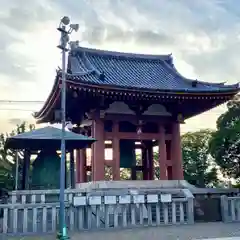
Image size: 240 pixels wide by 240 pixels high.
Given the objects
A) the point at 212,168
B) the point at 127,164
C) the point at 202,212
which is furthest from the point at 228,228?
the point at 212,168

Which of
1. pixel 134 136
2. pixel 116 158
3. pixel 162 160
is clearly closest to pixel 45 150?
pixel 116 158

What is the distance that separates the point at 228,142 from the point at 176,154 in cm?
704

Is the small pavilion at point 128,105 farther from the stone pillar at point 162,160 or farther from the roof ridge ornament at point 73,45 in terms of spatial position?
the roof ridge ornament at point 73,45

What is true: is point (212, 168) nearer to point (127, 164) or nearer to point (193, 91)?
point (127, 164)

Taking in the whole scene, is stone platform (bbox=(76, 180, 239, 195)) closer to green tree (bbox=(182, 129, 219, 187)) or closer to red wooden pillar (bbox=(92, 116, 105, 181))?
red wooden pillar (bbox=(92, 116, 105, 181))

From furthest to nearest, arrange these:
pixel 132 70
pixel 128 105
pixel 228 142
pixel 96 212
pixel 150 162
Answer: pixel 228 142
pixel 150 162
pixel 132 70
pixel 128 105
pixel 96 212

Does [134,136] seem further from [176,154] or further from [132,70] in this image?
[132,70]

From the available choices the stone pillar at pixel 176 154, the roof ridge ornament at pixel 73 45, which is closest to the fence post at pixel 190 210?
the stone pillar at pixel 176 154

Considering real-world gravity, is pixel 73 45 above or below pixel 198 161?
above

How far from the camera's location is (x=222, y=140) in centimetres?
2250

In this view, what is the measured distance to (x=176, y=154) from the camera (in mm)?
16766

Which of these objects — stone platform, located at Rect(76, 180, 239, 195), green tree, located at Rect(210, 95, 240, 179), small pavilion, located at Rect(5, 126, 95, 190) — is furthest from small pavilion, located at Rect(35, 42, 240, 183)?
green tree, located at Rect(210, 95, 240, 179)

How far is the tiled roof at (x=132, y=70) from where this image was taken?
16.7 m

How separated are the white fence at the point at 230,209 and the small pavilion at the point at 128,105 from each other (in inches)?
137
